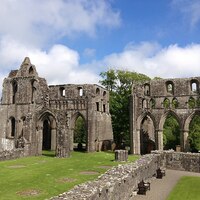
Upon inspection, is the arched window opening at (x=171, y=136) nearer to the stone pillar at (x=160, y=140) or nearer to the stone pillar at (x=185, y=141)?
the stone pillar at (x=160, y=140)

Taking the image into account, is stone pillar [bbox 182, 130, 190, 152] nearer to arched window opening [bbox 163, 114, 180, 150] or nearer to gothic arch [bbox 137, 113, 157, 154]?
gothic arch [bbox 137, 113, 157, 154]

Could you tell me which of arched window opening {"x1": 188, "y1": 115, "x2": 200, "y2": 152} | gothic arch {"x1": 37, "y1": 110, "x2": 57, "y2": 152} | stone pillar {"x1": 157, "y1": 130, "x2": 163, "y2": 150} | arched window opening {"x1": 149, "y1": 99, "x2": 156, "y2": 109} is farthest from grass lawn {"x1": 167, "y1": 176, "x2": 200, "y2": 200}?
arched window opening {"x1": 149, "y1": 99, "x2": 156, "y2": 109}

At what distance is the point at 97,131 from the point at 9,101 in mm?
14170

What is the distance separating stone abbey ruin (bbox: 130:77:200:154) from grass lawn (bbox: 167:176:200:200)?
16068 mm

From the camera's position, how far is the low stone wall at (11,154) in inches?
1095

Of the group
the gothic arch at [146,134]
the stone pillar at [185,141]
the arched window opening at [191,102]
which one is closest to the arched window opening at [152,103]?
the gothic arch at [146,134]

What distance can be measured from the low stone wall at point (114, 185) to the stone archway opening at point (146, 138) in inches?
809

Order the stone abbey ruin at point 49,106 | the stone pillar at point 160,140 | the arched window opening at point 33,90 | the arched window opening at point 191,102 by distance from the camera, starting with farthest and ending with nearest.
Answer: the arched window opening at point 33,90 → the arched window opening at point 191,102 → the stone abbey ruin at point 49,106 → the stone pillar at point 160,140

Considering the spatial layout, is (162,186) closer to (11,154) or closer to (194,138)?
(11,154)

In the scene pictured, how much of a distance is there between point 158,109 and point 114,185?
27.7 meters

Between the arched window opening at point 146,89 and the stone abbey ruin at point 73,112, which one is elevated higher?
the arched window opening at point 146,89

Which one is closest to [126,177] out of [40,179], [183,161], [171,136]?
[40,179]

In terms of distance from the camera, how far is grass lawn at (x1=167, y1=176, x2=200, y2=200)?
15.3m

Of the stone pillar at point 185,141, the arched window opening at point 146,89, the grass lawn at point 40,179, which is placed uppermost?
the arched window opening at point 146,89
